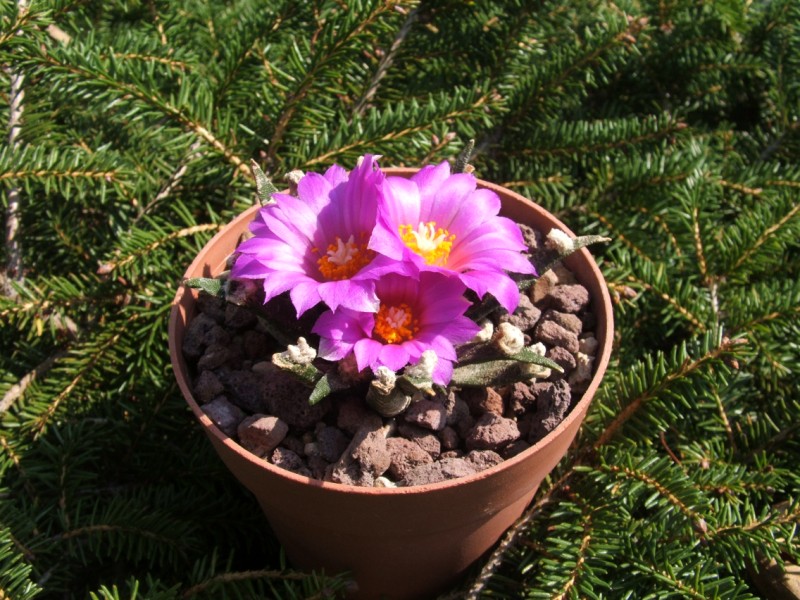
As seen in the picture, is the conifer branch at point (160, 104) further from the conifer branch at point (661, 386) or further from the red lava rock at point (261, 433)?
the conifer branch at point (661, 386)

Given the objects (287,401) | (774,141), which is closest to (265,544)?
(287,401)

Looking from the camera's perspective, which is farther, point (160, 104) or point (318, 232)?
point (160, 104)

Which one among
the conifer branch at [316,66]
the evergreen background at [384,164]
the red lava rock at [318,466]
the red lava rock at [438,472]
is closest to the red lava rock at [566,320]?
the evergreen background at [384,164]

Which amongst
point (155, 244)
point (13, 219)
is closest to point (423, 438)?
point (155, 244)

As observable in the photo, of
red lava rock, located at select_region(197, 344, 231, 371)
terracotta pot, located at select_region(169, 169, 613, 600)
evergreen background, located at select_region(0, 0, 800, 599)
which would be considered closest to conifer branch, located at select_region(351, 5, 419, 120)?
evergreen background, located at select_region(0, 0, 800, 599)

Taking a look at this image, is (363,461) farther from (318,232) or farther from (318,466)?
(318,232)

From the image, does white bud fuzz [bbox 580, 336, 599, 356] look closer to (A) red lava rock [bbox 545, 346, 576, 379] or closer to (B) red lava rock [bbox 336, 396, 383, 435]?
(A) red lava rock [bbox 545, 346, 576, 379]

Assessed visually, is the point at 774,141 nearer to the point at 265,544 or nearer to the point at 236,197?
the point at 236,197
